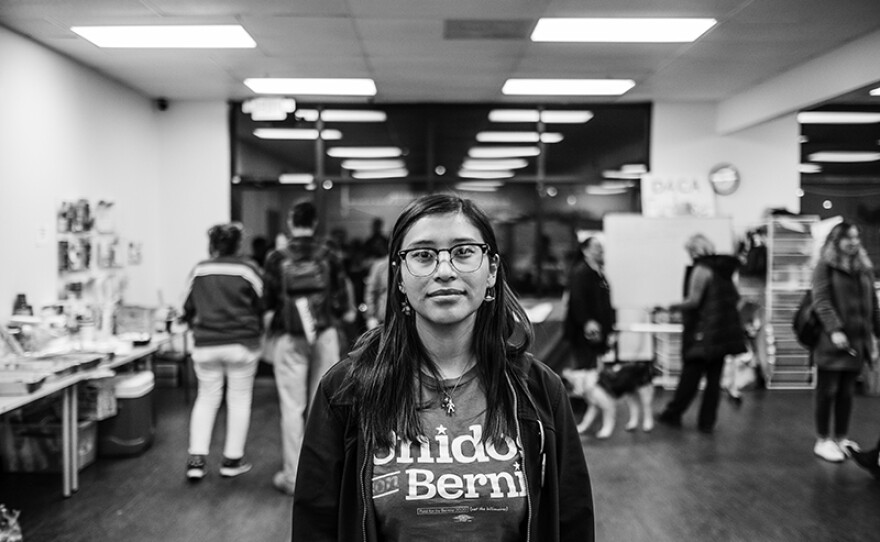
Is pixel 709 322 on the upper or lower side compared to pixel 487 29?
lower

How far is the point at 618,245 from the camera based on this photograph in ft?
24.5

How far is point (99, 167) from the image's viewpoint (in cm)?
627

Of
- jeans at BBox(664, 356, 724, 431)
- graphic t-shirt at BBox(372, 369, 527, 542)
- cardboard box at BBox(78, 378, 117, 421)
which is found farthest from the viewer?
jeans at BBox(664, 356, 724, 431)

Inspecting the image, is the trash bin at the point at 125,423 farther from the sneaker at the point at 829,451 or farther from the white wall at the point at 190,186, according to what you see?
the sneaker at the point at 829,451

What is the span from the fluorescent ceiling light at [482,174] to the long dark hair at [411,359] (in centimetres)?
654

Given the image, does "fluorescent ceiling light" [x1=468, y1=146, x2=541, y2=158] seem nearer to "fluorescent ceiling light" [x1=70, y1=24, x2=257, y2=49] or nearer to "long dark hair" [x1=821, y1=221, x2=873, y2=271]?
"fluorescent ceiling light" [x1=70, y1=24, x2=257, y2=49]

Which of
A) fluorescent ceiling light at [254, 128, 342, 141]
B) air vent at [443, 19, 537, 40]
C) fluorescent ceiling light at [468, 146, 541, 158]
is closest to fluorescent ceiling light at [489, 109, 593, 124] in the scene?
fluorescent ceiling light at [468, 146, 541, 158]

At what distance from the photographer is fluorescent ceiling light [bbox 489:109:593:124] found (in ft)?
26.0

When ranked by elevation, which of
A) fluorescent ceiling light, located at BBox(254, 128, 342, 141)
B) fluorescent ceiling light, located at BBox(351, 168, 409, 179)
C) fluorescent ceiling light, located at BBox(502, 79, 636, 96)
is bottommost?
fluorescent ceiling light, located at BBox(351, 168, 409, 179)

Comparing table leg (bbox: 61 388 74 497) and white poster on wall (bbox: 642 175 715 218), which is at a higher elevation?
white poster on wall (bbox: 642 175 715 218)

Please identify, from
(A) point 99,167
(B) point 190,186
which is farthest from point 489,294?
(B) point 190,186

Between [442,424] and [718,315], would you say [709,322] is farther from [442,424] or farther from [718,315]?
[442,424]

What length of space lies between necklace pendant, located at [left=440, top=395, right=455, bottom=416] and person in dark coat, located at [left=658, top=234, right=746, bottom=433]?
4588 millimetres

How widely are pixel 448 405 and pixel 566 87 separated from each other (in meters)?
5.92
